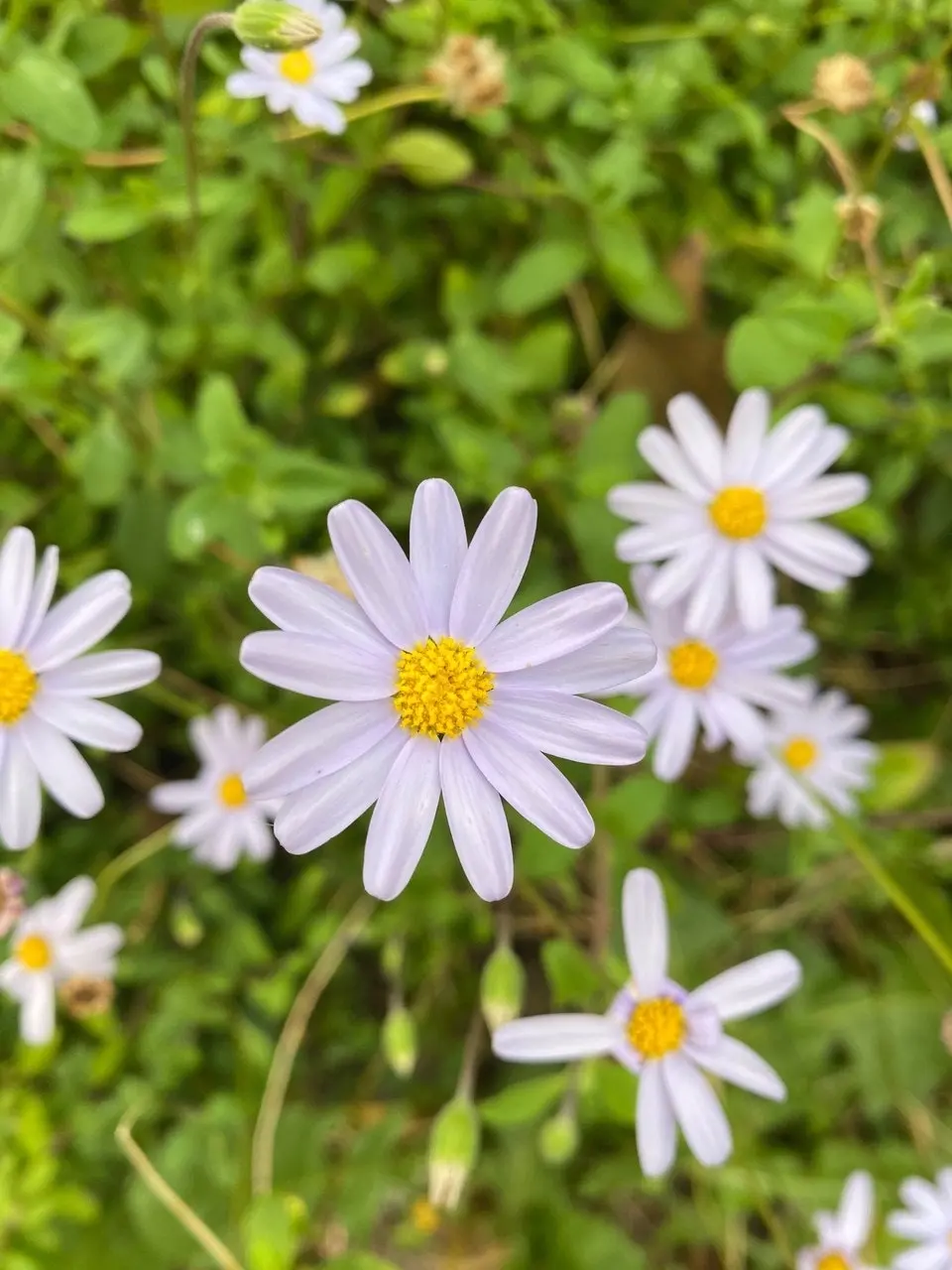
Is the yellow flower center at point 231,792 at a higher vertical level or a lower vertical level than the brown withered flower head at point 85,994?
higher

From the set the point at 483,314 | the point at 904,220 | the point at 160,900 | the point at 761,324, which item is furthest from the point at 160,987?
the point at 904,220

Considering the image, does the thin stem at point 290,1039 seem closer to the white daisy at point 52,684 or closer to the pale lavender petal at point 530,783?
the white daisy at point 52,684

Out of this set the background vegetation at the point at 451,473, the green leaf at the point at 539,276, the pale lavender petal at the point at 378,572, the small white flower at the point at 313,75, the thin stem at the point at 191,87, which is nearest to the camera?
the pale lavender petal at the point at 378,572

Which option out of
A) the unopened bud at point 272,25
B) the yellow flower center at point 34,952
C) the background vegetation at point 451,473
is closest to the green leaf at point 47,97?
the background vegetation at point 451,473

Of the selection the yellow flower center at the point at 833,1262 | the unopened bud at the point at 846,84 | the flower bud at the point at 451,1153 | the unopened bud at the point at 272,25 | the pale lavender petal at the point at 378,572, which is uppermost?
the unopened bud at the point at 272,25

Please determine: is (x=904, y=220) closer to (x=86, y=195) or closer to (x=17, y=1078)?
(x=86, y=195)

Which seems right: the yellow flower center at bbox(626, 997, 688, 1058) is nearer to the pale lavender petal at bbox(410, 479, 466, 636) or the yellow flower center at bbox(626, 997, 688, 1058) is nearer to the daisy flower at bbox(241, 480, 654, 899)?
the daisy flower at bbox(241, 480, 654, 899)

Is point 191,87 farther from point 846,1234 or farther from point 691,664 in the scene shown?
point 846,1234
